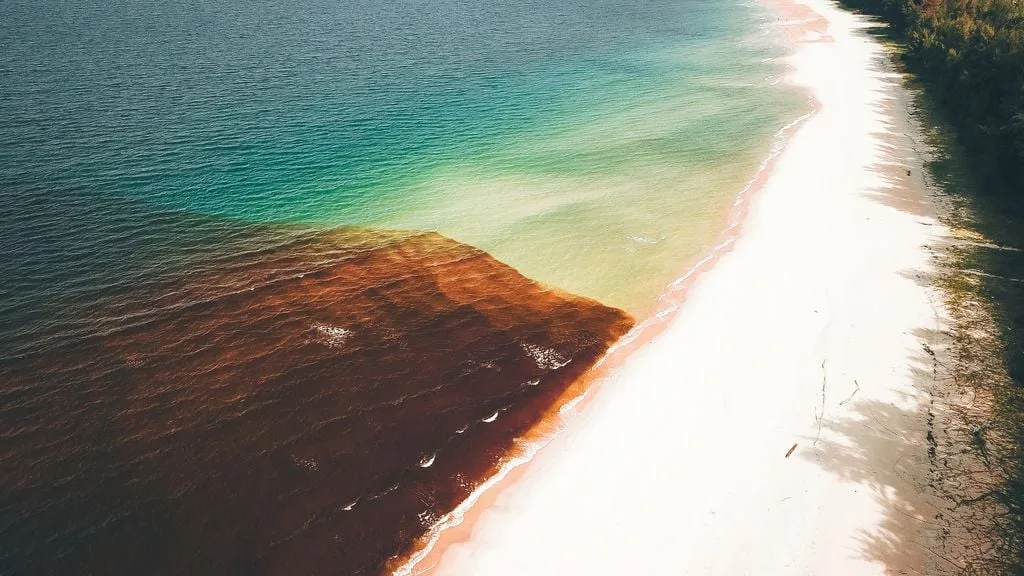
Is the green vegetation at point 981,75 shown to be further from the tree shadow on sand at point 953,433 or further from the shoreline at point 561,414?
the shoreline at point 561,414

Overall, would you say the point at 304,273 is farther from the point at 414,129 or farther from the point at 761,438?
the point at 414,129

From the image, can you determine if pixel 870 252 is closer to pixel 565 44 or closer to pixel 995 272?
pixel 995 272

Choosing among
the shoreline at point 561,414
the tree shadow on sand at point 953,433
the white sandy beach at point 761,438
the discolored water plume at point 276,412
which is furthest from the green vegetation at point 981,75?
the discolored water plume at point 276,412

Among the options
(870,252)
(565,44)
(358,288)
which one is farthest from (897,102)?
(358,288)

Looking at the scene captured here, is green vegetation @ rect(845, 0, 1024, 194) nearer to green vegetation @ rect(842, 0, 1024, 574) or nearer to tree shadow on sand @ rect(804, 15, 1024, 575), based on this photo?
green vegetation @ rect(842, 0, 1024, 574)

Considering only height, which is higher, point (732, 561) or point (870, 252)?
point (870, 252)

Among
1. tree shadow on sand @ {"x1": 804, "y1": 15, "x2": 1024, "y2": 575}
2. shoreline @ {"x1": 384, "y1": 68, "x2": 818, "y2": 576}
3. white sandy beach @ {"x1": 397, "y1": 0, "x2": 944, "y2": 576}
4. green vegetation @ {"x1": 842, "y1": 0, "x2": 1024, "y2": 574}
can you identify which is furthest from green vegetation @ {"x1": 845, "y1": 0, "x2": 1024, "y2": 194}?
shoreline @ {"x1": 384, "y1": 68, "x2": 818, "y2": 576}
